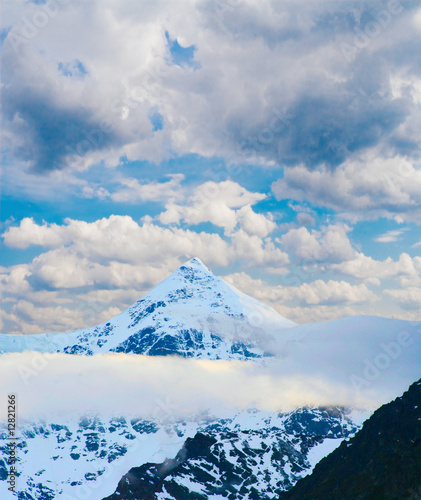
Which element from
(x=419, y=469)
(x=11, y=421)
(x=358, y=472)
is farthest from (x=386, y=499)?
(x=11, y=421)

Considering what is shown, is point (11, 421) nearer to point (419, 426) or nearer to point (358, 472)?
point (358, 472)

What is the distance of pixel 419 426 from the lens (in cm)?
19012

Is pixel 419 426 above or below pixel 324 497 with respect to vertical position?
above

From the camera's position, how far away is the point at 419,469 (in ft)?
543

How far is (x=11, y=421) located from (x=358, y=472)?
426ft

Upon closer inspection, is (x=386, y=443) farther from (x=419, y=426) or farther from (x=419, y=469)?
(x=419, y=469)

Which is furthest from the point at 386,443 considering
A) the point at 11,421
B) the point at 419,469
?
the point at 11,421

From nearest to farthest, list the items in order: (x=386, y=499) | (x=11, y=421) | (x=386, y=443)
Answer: (x=386, y=499) < (x=11, y=421) < (x=386, y=443)

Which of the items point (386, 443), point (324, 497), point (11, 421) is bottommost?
point (324, 497)

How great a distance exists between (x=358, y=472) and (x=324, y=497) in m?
16.5

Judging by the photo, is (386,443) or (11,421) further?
(386,443)

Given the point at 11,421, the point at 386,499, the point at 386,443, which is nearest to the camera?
the point at 386,499

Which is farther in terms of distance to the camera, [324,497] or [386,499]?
[324,497]

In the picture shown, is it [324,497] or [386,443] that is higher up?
[386,443]
